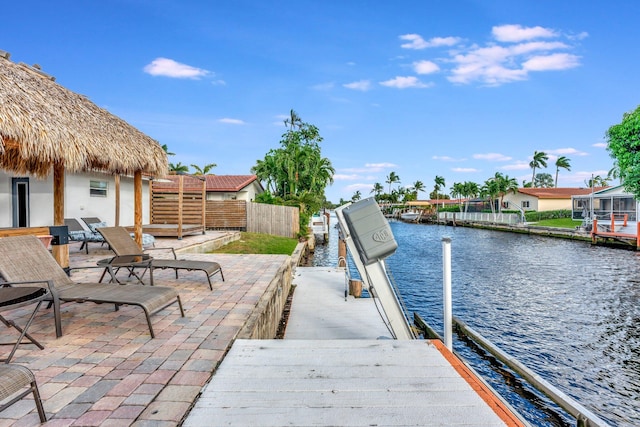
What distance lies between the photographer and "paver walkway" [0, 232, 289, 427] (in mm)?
2350

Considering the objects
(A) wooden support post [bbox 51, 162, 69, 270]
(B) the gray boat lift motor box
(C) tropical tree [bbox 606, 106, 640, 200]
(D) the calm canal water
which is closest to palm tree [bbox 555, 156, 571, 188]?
(C) tropical tree [bbox 606, 106, 640, 200]

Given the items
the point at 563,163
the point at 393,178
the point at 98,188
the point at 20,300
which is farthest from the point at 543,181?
the point at 20,300

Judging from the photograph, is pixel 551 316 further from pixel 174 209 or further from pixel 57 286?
pixel 174 209

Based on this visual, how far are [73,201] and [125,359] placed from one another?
13126 mm

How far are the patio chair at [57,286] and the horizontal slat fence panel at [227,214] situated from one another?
58.9 feet

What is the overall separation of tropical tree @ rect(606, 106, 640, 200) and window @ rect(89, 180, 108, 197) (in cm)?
2955

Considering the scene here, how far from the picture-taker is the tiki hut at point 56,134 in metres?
4.96

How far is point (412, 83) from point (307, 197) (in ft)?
47.1

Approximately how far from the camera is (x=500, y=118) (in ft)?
115

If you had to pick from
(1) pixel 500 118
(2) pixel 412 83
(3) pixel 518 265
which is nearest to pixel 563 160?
(1) pixel 500 118

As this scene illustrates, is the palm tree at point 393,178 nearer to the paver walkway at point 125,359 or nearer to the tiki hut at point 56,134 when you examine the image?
the tiki hut at point 56,134

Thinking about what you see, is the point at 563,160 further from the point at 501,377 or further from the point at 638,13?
the point at 501,377

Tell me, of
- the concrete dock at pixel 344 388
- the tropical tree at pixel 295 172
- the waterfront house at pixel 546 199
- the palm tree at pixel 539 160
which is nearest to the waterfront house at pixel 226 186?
the tropical tree at pixel 295 172

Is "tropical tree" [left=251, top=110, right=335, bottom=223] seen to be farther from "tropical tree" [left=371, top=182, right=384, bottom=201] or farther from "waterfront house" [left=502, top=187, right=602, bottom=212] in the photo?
"tropical tree" [left=371, top=182, right=384, bottom=201]
